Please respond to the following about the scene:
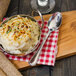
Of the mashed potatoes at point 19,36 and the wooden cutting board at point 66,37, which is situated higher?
the mashed potatoes at point 19,36

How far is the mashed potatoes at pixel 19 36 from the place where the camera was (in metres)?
0.95

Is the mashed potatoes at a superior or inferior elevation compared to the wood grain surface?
superior

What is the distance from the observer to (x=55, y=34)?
1.09m

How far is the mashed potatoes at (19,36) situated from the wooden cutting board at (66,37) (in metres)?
0.12

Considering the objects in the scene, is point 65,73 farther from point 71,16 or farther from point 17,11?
point 17,11

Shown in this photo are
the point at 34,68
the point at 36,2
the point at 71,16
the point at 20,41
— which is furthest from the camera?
the point at 36,2

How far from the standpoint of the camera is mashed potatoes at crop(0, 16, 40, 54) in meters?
0.95

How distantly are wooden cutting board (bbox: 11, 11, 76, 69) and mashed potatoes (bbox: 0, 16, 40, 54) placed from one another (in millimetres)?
115

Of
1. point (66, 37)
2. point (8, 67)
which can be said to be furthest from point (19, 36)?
point (66, 37)

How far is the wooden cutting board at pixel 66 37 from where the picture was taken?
1.03 metres

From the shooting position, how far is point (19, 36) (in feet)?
3.12

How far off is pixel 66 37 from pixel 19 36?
1.14 ft

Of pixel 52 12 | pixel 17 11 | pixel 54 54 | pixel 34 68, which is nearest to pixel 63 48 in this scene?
pixel 54 54

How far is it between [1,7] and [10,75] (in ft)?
1.74
